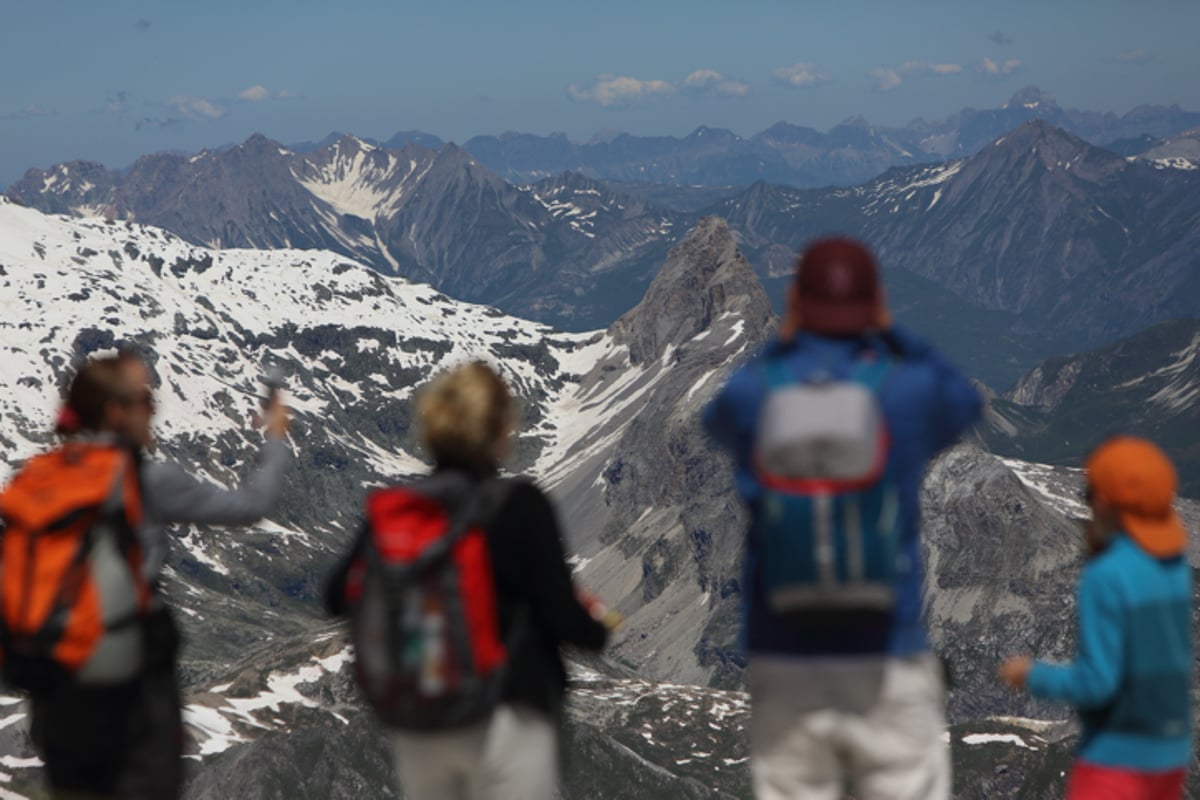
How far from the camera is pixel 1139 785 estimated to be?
37.2ft

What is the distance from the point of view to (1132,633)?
36.0 feet

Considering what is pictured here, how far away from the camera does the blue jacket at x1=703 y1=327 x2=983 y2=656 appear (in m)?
10.4

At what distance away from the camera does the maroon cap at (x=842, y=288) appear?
1070cm

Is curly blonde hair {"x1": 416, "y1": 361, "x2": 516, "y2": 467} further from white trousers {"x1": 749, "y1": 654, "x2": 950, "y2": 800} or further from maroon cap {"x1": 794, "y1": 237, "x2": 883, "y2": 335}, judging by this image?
white trousers {"x1": 749, "y1": 654, "x2": 950, "y2": 800}

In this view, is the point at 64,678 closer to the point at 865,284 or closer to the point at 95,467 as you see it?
the point at 95,467

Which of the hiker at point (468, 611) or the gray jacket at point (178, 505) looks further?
the gray jacket at point (178, 505)

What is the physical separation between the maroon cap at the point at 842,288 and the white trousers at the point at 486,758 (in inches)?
175

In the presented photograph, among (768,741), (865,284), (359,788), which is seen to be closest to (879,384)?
(865,284)

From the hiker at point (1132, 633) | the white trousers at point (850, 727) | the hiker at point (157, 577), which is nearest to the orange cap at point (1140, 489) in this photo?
the hiker at point (1132, 633)

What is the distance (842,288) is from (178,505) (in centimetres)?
682

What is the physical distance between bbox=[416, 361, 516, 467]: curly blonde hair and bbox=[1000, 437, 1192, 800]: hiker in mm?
5390

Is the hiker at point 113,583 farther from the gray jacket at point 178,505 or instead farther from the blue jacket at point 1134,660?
the blue jacket at point 1134,660

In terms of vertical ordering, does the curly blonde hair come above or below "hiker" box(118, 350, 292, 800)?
above

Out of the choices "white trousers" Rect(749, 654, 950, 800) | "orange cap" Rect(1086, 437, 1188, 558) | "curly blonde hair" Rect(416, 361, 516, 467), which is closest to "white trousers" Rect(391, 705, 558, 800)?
"white trousers" Rect(749, 654, 950, 800)
